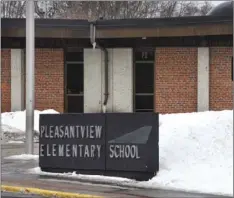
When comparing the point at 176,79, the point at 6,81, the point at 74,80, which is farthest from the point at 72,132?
the point at 6,81

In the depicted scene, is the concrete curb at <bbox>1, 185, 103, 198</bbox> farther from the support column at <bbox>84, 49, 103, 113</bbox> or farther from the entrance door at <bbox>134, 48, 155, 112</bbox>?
the entrance door at <bbox>134, 48, 155, 112</bbox>

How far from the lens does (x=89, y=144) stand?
34.1 feet

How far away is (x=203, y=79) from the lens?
19.5 metres

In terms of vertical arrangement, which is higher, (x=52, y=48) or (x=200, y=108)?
(x=52, y=48)

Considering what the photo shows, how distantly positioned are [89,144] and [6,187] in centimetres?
191

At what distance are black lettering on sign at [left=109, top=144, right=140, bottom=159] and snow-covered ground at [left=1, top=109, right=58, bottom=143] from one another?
7.56 meters

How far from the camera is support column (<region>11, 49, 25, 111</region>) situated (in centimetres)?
2062

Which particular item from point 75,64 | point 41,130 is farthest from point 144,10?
point 41,130

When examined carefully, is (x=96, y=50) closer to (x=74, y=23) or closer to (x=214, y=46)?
(x=74, y=23)

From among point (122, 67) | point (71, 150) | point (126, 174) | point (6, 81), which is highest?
point (122, 67)

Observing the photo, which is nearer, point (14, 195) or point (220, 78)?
point (14, 195)

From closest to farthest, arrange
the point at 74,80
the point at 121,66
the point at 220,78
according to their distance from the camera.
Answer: the point at 220,78 < the point at 121,66 < the point at 74,80

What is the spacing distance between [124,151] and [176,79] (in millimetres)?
10161

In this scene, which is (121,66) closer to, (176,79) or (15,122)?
(176,79)
